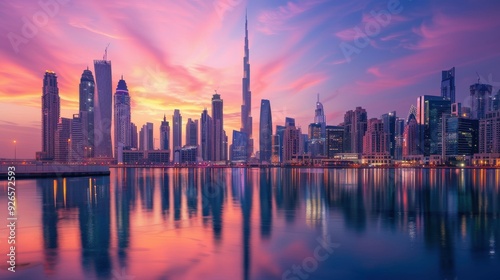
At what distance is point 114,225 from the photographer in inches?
941

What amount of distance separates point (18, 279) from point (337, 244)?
13637mm

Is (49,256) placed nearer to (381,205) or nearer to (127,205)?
(127,205)

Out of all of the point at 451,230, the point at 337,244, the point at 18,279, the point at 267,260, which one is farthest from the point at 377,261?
the point at 18,279

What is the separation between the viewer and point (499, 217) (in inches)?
1069

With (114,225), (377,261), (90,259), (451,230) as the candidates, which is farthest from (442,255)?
(114,225)

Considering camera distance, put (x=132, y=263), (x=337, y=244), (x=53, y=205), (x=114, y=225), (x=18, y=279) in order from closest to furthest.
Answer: (x=18, y=279)
(x=132, y=263)
(x=337, y=244)
(x=114, y=225)
(x=53, y=205)

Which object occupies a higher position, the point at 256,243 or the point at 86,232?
the point at 86,232

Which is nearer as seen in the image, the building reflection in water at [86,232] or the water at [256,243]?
the water at [256,243]

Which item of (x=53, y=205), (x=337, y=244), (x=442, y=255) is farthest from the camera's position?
(x=53, y=205)

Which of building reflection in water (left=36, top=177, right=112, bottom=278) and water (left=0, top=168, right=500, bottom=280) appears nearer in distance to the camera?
water (left=0, top=168, right=500, bottom=280)

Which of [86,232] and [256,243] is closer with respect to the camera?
[256,243]

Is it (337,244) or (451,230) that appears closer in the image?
(337,244)

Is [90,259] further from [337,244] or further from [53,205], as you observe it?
[53,205]

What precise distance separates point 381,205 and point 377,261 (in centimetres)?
1982
